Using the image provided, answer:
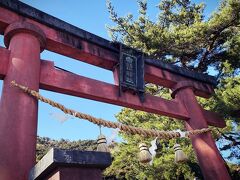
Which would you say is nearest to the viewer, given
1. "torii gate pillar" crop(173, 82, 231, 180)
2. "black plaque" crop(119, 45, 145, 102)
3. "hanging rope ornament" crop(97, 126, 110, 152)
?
"hanging rope ornament" crop(97, 126, 110, 152)

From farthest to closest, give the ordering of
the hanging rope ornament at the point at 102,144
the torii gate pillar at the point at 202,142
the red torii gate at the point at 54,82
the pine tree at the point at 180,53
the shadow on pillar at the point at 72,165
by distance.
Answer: the pine tree at the point at 180,53 < the torii gate pillar at the point at 202,142 < the red torii gate at the point at 54,82 < the hanging rope ornament at the point at 102,144 < the shadow on pillar at the point at 72,165

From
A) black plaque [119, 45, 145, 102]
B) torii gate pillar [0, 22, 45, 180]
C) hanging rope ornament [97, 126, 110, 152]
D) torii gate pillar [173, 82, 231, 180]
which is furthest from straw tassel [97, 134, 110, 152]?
torii gate pillar [173, 82, 231, 180]

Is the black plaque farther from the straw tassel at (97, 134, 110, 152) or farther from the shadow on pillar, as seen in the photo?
the shadow on pillar

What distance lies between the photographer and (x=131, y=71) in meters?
6.23

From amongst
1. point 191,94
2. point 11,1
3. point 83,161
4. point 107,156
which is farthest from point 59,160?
point 191,94

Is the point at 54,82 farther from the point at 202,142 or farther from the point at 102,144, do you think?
the point at 202,142

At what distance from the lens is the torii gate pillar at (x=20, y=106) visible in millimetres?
3443

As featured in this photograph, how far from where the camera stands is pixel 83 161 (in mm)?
1979

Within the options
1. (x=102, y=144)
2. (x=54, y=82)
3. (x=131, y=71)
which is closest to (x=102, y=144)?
(x=102, y=144)

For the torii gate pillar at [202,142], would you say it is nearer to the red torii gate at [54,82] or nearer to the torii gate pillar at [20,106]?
the red torii gate at [54,82]

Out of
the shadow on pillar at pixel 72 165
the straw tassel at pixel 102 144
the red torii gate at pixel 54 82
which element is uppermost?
the red torii gate at pixel 54 82

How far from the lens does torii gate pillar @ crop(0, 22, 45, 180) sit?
344cm

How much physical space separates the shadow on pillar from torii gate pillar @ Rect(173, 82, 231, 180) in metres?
4.72

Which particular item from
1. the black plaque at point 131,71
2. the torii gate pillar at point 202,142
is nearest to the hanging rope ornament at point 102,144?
the black plaque at point 131,71
